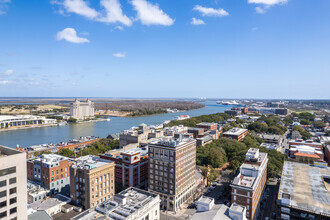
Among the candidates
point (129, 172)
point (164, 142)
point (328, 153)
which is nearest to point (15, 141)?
point (129, 172)

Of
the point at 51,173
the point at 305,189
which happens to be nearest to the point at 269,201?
the point at 305,189

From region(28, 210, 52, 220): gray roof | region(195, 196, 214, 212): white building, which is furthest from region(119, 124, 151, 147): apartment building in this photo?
region(195, 196, 214, 212): white building

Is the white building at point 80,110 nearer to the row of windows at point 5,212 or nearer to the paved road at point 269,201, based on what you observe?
the paved road at point 269,201

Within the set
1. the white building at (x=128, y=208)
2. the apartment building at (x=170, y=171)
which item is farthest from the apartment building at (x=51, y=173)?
the white building at (x=128, y=208)

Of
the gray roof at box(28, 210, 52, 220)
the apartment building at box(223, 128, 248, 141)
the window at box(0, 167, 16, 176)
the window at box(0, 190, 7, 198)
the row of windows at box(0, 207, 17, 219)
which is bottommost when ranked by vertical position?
the gray roof at box(28, 210, 52, 220)

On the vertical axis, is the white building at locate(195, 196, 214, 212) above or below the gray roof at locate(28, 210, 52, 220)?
above

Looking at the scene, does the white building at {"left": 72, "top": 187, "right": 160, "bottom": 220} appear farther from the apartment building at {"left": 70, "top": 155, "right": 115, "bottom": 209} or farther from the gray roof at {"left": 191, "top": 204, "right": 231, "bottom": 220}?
the apartment building at {"left": 70, "top": 155, "right": 115, "bottom": 209}
